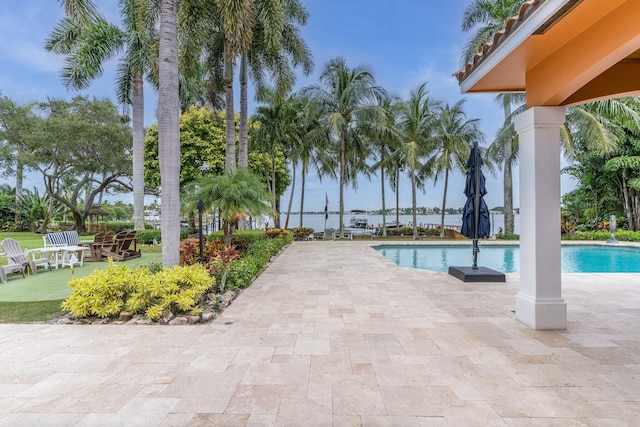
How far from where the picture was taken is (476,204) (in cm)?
743

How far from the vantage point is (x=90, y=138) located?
19.6 metres

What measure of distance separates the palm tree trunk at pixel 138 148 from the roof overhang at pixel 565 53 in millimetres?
14273

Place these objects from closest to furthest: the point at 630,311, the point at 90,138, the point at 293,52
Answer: the point at 630,311 < the point at 293,52 < the point at 90,138

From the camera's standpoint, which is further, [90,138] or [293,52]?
[90,138]

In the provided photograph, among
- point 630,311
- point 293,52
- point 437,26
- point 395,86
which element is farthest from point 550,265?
point 395,86

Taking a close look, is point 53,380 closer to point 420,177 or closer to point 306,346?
point 306,346

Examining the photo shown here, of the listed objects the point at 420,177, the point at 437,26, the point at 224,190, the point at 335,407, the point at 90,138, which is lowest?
the point at 335,407

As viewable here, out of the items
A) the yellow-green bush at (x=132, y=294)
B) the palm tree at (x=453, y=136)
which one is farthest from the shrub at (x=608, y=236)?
the yellow-green bush at (x=132, y=294)

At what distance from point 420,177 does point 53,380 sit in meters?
23.0

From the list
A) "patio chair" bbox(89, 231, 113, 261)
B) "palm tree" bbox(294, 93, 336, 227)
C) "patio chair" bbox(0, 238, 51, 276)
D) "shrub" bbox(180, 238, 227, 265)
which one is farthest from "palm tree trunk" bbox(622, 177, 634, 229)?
"patio chair" bbox(0, 238, 51, 276)

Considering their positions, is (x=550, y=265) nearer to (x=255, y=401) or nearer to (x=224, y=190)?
(x=255, y=401)

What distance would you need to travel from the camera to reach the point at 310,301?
5.59 meters

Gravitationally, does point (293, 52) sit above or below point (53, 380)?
above

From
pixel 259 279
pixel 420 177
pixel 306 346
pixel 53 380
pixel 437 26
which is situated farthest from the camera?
pixel 420 177
